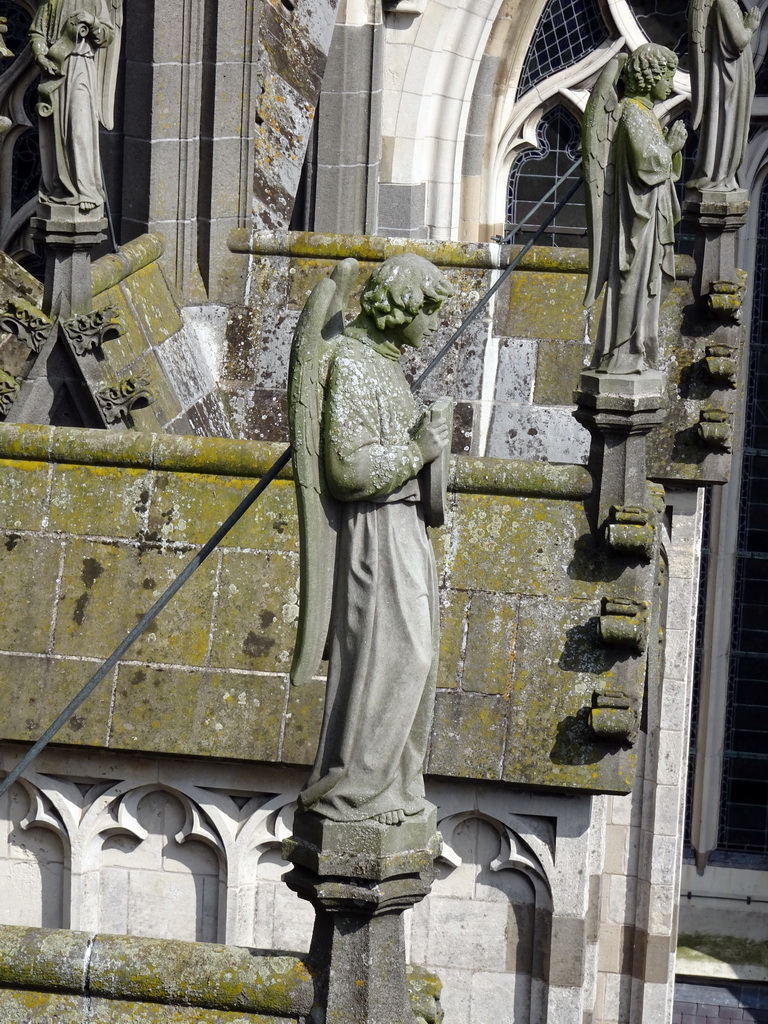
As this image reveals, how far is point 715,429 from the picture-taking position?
1132cm

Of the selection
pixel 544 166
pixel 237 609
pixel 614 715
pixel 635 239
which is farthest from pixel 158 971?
pixel 544 166

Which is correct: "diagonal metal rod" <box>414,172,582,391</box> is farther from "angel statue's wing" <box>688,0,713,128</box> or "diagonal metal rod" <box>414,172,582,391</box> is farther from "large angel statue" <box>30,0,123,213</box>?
"large angel statue" <box>30,0,123,213</box>

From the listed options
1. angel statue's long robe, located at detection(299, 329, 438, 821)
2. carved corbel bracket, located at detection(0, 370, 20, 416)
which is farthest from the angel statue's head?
carved corbel bracket, located at detection(0, 370, 20, 416)

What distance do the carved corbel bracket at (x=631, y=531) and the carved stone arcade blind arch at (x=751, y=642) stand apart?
27.6 feet

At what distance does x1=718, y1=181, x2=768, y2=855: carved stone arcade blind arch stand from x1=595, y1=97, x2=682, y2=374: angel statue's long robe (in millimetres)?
7946

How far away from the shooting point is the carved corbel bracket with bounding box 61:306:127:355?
1041 cm

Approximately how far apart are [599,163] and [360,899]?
3761 millimetres

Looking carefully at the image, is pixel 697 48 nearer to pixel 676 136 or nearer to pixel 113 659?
pixel 676 136

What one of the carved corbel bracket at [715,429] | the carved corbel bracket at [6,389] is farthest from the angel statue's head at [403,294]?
the carved corbel bracket at [715,429]

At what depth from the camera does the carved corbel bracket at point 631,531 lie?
9.02 m

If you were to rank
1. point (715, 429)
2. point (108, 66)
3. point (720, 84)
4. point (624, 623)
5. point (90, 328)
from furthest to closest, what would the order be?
Answer: 1. point (720, 84)
2. point (715, 429)
3. point (108, 66)
4. point (90, 328)
5. point (624, 623)

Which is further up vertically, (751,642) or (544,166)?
(544,166)

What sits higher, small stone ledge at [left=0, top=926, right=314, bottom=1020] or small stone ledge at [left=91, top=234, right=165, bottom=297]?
small stone ledge at [left=91, top=234, right=165, bottom=297]

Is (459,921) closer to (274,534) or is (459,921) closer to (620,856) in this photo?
(274,534)
